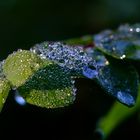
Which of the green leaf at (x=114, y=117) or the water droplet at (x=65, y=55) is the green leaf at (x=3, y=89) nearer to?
the water droplet at (x=65, y=55)

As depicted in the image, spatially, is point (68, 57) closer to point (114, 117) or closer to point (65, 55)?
point (65, 55)

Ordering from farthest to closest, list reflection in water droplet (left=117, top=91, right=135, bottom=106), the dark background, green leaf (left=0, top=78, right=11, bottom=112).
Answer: the dark background → reflection in water droplet (left=117, top=91, right=135, bottom=106) → green leaf (left=0, top=78, right=11, bottom=112)

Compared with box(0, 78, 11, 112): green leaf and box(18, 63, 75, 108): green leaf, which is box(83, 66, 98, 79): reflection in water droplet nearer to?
box(18, 63, 75, 108): green leaf

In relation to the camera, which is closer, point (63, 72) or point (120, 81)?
point (63, 72)

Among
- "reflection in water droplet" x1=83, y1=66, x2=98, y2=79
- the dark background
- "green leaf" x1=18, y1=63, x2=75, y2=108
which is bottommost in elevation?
the dark background

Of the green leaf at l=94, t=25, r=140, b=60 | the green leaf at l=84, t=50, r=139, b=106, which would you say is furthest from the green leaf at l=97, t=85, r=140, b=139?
the green leaf at l=84, t=50, r=139, b=106
